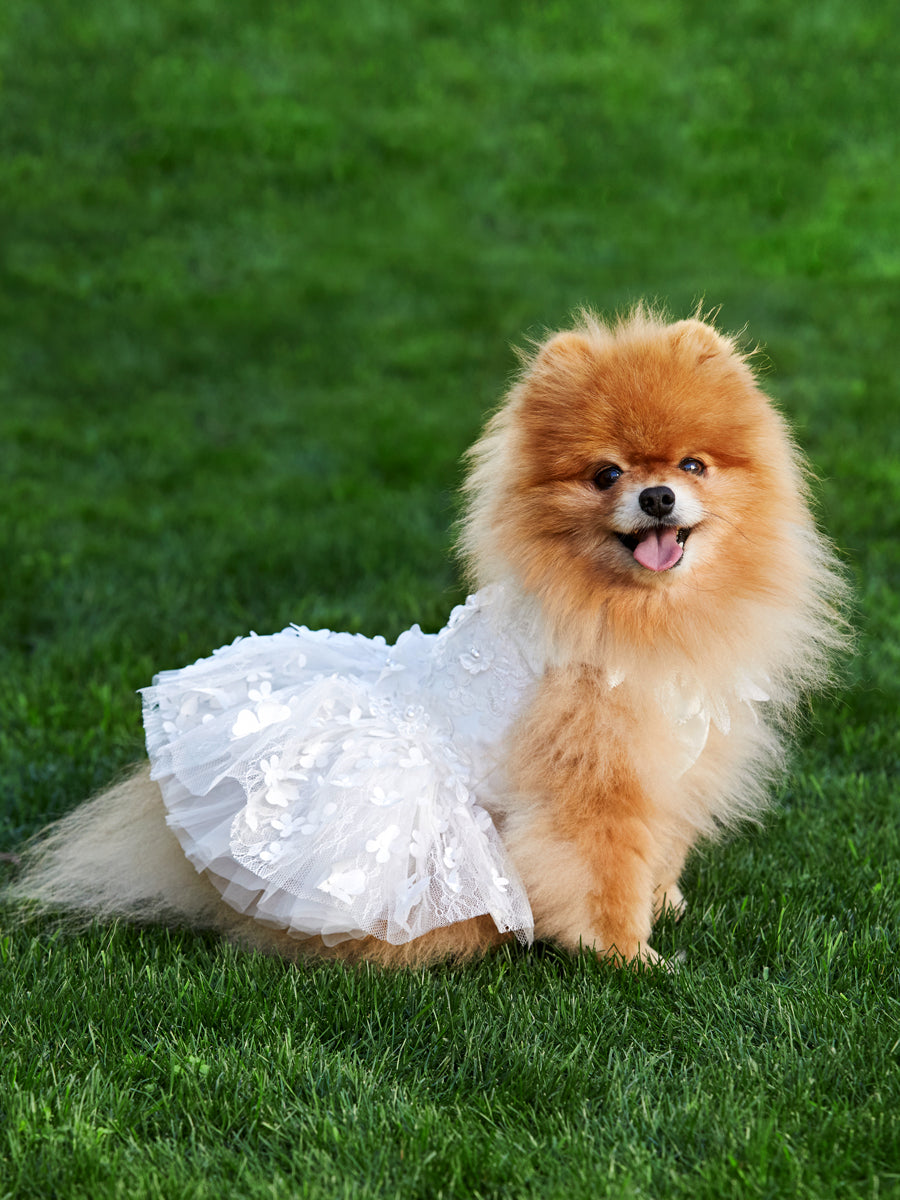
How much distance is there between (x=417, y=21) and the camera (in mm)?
11539

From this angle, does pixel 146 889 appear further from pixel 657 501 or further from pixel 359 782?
pixel 657 501

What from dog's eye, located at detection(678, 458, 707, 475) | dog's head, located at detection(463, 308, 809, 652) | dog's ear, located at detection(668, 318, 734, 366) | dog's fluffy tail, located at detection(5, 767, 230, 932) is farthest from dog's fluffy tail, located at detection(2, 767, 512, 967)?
dog's ear, located at detection(668, 318, 734, 366)

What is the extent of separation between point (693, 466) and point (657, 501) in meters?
0.20

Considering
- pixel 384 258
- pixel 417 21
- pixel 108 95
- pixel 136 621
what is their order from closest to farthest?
pixel 136 621 → pixel 384 258 → pixel 108 95 → pixel 417 21

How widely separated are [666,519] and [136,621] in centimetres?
350

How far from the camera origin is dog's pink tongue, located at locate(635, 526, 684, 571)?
2.84 metres

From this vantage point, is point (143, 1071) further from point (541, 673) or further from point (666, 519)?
point (666, 519)

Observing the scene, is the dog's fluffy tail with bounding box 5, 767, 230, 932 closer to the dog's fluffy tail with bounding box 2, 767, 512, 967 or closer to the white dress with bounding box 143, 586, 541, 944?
the dog's fluffy tail with bounding box 2, 767, 512, 967

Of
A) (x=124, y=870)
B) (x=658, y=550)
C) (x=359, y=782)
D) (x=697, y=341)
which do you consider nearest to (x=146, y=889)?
(x=124, y=870)

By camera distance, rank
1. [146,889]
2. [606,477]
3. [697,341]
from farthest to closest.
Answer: [146,889], [697,341], [606,477]

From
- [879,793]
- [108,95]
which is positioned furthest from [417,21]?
[879,793]

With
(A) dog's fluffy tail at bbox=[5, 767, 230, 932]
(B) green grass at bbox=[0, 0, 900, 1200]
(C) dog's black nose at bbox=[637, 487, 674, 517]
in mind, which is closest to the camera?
(B) green grass at bbox=[0, 0, 900, 1200]

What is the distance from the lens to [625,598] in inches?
115

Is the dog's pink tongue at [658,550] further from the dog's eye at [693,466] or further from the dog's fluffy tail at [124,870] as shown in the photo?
the dog's fluffy tail at [124,870]
